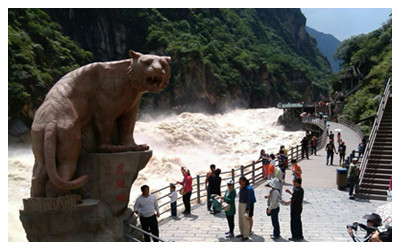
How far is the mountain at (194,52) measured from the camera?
186 feet

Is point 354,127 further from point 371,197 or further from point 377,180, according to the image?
point 371,197

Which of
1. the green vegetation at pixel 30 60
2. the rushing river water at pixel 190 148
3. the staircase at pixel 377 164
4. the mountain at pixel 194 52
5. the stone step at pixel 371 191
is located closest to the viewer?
the stone step at pixel 371 191

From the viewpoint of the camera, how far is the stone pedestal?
18.5 feet

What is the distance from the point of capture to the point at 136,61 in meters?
6.40

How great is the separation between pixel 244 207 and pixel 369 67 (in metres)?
52.6

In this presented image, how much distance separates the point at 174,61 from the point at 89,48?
47.6 ft

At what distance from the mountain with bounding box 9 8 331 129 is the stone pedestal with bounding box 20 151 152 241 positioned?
35336 mm

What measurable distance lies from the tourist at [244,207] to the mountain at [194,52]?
3598 cm

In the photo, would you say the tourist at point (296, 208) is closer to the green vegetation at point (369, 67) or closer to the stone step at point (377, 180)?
the stone step at point (377, 180)

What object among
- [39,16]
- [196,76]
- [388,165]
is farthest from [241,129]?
[388,165]

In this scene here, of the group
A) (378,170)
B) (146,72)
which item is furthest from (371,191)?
(146,72)

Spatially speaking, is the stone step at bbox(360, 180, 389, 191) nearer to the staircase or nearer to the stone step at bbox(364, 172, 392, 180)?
the staircase

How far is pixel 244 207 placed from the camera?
6926 mm

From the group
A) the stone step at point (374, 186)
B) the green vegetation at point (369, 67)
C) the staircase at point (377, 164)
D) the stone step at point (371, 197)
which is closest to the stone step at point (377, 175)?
the staircase at point (377, 164)
